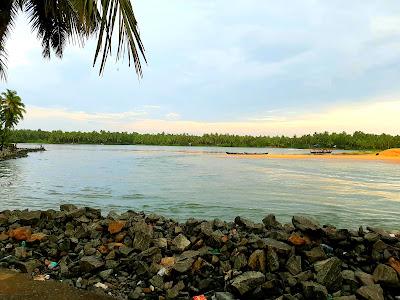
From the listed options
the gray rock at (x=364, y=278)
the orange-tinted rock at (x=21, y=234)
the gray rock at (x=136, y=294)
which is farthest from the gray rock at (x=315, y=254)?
the orange-tinted rock at (x=21, y=234)

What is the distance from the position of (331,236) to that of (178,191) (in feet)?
68.2

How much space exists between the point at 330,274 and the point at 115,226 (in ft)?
18.7

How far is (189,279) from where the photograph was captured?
7812 mm

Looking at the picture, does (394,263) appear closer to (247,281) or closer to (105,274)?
(247,281)

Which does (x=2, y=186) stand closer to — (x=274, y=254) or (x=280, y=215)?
(x=280, y=215)

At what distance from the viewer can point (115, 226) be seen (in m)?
10.3

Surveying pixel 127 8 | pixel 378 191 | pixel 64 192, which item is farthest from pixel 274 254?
Result: pixel 378 191

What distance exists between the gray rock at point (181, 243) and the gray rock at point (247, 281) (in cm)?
215

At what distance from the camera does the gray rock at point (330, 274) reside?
7355mm

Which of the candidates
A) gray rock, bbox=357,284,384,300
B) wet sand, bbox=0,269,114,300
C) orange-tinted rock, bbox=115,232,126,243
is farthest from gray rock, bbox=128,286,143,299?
gray rock, bbox=357,284,384,300

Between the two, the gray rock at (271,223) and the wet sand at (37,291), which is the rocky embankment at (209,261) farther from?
the gray rock at (271,223)

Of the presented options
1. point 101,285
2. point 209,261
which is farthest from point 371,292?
point 101,285

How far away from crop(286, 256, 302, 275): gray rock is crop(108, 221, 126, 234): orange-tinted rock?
4.65 metres

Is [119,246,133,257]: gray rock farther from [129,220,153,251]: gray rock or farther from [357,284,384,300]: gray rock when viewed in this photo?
[357,284,384,300]: gray rock
